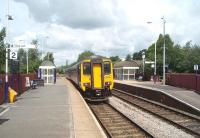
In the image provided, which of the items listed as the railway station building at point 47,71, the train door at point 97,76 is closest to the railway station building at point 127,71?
the railway station building at point 47,71

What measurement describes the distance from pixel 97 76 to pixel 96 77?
93mm

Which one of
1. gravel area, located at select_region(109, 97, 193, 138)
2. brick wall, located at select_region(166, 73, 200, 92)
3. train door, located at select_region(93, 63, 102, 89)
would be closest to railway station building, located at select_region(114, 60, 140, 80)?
brick wall, located at select_region(166, 73, 200, 92)

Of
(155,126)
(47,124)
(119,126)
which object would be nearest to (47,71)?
(119,126)

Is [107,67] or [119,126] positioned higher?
[107,67]

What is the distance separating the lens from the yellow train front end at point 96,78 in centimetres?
3069

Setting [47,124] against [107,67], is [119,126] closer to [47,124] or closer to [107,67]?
[47,124]

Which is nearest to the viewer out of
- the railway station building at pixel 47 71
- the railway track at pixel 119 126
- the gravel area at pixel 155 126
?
the railway track at pixel 119 126

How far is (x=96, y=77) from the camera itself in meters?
30.9

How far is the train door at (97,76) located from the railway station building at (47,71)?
96.5 feet

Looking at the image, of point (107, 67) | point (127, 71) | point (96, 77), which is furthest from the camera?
point (127, 71)

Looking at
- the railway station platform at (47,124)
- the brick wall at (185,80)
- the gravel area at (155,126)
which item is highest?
the brick wall at (185,80)

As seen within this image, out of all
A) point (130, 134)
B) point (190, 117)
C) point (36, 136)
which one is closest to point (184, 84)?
point (190, 117)

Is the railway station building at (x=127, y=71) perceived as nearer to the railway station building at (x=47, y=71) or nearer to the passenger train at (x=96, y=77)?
the railway station building at (x=47, y=71)

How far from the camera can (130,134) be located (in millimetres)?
16312
